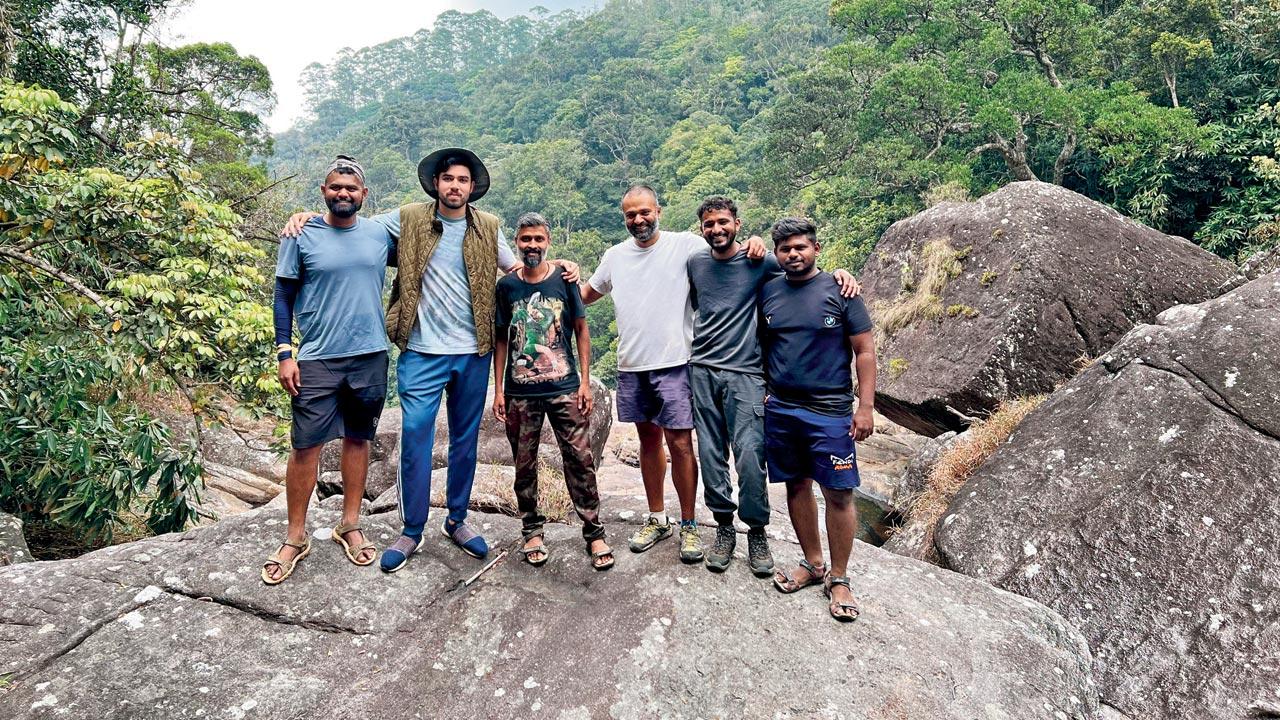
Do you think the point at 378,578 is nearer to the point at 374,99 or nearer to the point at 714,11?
the point at 714,11

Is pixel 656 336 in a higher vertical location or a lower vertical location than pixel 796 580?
higher

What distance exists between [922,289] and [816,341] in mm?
5626

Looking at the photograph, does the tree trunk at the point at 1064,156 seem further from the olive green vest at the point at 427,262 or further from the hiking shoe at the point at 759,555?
the olive green vest at the point at 427,262

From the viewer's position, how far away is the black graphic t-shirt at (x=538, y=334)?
3633 millimetres

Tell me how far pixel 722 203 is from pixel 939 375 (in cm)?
513

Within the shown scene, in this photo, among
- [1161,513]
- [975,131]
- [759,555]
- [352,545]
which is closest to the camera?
[759,555]

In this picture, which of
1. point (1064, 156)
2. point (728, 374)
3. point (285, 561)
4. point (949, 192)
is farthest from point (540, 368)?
point (1064, 156)

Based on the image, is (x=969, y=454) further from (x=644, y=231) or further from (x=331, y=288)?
(x=331, y=288)

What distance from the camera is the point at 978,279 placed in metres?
7.88

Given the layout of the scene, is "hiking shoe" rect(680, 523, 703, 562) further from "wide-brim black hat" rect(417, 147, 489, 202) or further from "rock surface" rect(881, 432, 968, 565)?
"rock surface" rect(881, 432, 968, 565)

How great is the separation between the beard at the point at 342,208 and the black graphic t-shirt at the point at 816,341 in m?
2.07

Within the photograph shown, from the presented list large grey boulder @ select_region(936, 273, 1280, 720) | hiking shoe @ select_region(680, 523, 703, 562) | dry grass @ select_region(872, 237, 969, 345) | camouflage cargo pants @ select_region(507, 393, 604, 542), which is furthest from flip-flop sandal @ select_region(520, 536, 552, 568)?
dry grass @ select_region(872, 237, 969, 345)

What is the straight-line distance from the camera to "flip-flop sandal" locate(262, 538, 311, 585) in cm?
348

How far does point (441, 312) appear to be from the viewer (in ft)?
11.9
